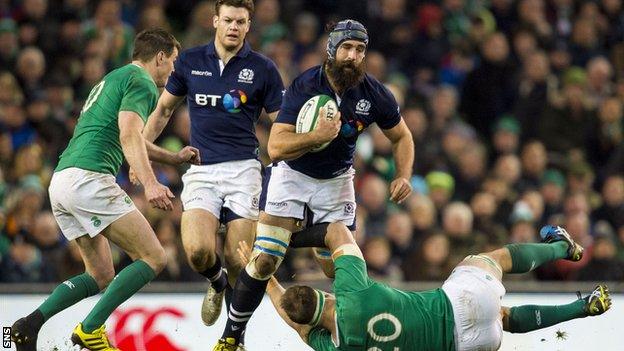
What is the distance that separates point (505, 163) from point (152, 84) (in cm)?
623

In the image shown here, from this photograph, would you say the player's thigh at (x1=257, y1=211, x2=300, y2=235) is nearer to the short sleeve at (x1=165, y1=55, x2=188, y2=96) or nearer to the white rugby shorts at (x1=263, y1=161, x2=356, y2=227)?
the white rugby shorts at (x1=263, y1=161, x2=356, y2=227)

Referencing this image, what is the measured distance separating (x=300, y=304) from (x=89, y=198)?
1.52 metres

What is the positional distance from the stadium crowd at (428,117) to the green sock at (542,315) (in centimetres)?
338

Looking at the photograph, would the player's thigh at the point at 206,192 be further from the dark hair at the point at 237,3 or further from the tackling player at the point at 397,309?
the dark hair at the point at 237,3

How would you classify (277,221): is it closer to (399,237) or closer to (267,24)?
(399,237)

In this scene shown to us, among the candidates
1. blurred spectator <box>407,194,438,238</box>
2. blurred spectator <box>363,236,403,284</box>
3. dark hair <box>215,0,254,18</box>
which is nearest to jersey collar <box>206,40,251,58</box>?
dark hair <box>215,0,254,18</box>

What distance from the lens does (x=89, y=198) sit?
9.45 m

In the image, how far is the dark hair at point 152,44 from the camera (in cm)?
971

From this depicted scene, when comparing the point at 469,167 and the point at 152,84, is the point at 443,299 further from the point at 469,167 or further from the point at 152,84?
the point at 469,167

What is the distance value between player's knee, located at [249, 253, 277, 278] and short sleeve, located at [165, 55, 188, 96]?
1.42 meters

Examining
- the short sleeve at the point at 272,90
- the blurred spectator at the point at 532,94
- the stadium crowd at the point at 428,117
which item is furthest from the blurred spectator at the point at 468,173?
the short sleeve at the point at 272,90

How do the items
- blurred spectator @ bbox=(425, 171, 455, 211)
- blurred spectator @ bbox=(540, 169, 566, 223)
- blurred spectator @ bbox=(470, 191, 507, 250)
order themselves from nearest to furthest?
1. blurred spectator @ bbox=(470, 191, 507, 250)
2. blurred spectator @ bbox=(425, 171, 455, 211)
3. blurred spectator @ bbox=(540, 169, 566, 223)

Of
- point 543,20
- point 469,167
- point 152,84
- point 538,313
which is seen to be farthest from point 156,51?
point 543,20

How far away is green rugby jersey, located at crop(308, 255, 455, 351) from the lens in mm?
9234
